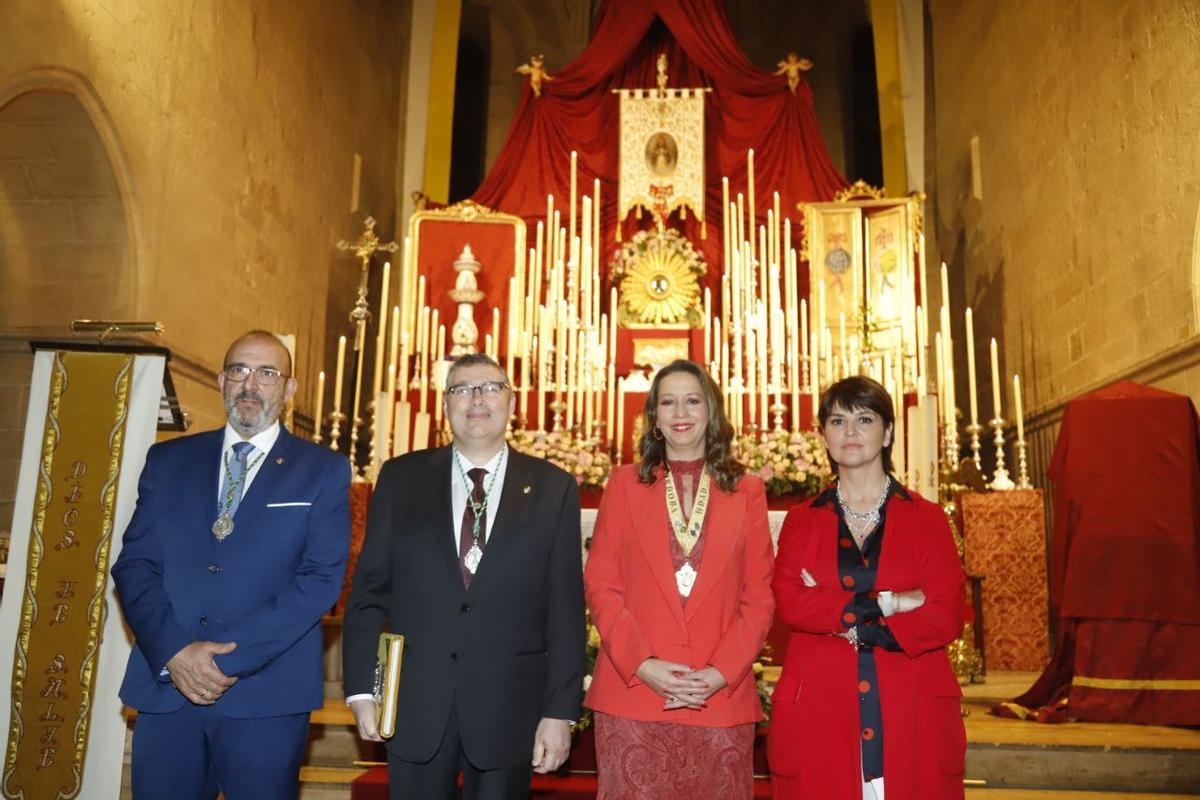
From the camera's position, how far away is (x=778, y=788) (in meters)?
2.26

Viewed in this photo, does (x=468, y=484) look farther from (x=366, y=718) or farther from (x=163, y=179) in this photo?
(x=163, y=179)

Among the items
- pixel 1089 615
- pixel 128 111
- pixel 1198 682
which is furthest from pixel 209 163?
pixel 1198 682

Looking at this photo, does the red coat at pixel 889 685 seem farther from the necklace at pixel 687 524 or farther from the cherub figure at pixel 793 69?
the cherub figure at pixel 793 69

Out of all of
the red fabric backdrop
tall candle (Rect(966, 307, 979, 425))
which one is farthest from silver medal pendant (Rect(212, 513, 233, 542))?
the red fabric backdrop

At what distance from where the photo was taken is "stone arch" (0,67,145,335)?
18.8 ft

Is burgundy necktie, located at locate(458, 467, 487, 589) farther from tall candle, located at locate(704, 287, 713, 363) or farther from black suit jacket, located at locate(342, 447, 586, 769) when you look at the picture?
tall candle, located at locate(704, 287, 713, 363)

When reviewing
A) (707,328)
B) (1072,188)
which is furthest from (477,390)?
(1072,188)

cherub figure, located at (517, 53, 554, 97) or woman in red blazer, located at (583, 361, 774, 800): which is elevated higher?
cherub figure, located at (517, 53, 554, 97)

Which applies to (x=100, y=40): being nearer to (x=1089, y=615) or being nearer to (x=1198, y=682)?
(x=1089, y=615)

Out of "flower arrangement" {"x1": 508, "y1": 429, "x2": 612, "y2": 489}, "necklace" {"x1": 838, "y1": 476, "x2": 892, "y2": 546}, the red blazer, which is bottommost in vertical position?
the red blazer

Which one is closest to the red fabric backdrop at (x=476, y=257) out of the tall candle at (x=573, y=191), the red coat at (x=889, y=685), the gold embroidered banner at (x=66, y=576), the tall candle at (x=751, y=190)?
the tall candle at (x=573, y=191)

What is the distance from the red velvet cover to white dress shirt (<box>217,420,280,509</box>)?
3.42m

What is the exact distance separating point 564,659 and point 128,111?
16.2 ft

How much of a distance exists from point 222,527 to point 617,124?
8.25 meters
